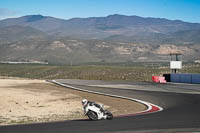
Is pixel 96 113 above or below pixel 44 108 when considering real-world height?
above

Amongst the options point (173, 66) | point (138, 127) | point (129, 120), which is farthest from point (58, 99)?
point (173, 66)

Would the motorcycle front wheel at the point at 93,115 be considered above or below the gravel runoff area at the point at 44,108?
above

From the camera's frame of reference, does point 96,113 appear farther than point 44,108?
No

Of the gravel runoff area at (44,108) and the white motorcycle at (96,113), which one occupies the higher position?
the white motorcycle at (96,113)

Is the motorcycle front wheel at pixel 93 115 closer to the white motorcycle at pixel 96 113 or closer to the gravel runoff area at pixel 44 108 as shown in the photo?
the white motorcycle at pixel 96 113

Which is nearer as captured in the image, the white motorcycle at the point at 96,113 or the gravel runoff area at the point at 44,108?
the white motorcycle at the point at 96,113

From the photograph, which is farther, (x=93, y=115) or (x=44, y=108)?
(x=44, y=108)

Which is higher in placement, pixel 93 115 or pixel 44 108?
pixel 93 115

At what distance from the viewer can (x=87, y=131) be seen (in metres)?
12.7

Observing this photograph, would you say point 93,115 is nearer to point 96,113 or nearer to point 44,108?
point 96,113

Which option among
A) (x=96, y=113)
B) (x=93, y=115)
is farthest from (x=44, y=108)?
(x=96, y=113)

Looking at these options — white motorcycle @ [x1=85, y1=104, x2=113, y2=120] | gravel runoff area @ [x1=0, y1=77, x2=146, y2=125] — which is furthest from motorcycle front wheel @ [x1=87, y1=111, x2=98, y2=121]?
gravel runoff area @ [x1=0, y1=77, x2=146, y2=125]

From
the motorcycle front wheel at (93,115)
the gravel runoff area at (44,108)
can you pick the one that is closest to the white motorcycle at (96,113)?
the motorcycle front wheel at (93,115)

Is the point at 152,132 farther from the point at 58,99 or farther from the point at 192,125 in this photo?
the point at 58,99
